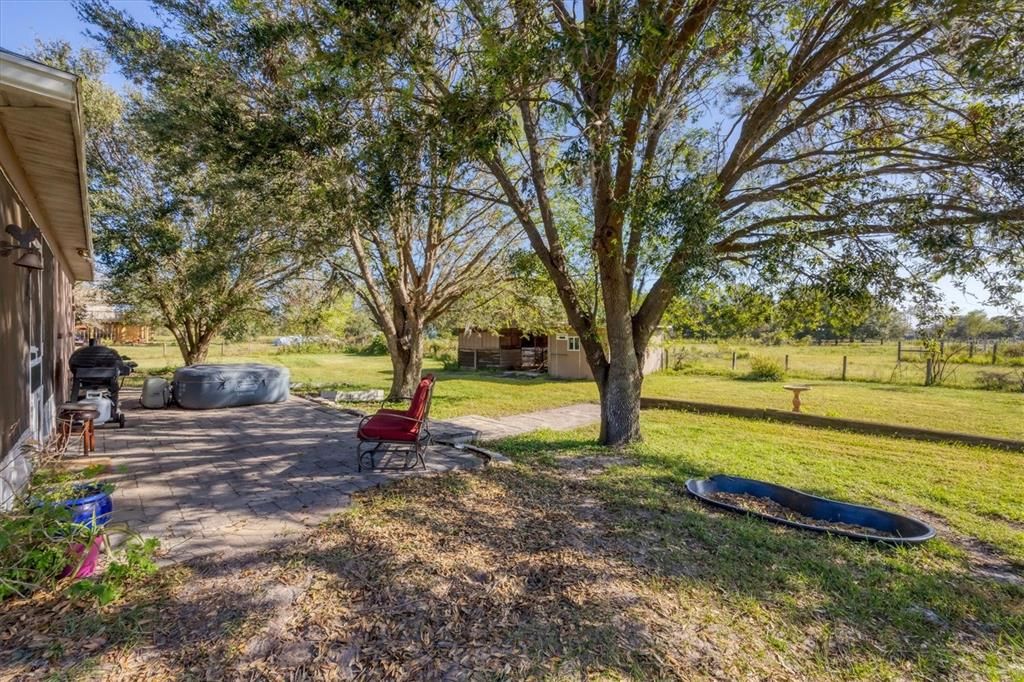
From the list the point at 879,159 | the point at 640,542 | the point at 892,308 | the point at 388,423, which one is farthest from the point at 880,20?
the point at 388,423

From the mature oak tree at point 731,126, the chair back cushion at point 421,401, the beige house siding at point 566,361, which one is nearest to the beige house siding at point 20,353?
the chair back cushion at point 421,401

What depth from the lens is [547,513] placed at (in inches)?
178

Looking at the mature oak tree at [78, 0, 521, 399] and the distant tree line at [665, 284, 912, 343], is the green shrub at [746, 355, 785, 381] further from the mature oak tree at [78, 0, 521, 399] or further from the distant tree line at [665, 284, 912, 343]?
the mature oak tree at [78, 0, 521, 399]

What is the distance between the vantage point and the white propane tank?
9703mm

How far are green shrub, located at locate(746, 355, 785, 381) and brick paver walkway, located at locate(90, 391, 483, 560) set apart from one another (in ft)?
48.5

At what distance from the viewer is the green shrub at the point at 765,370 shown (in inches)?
686

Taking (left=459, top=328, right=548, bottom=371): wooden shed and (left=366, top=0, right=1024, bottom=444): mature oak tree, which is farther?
(left=459, top=328, right=548, bottom=371): wooden shed

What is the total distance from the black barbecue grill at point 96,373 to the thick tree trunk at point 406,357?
5236mm

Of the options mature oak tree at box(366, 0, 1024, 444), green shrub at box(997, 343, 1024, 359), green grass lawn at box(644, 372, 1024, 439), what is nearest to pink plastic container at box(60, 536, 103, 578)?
mature oak tree at box(366, 0, 1024, 444)

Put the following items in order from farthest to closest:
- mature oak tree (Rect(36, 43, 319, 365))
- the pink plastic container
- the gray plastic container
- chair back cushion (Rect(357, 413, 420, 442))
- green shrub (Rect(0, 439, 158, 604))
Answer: the gray plastic container < mature oak tree (Rect(36, 43, 319, 365)) < chair back cushion (Rect(357, 413, 420, 442)) < the pink plastic container < green shrub (Rect(0, 439, 158, 604))

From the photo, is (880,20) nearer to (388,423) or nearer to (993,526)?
(993,526)

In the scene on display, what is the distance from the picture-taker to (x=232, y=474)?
→ 5.34 meters

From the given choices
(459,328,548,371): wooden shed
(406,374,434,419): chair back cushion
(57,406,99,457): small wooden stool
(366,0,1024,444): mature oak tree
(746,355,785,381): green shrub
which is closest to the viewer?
(366,0,1024,444): mature oak tree

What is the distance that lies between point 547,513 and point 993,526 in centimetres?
436
